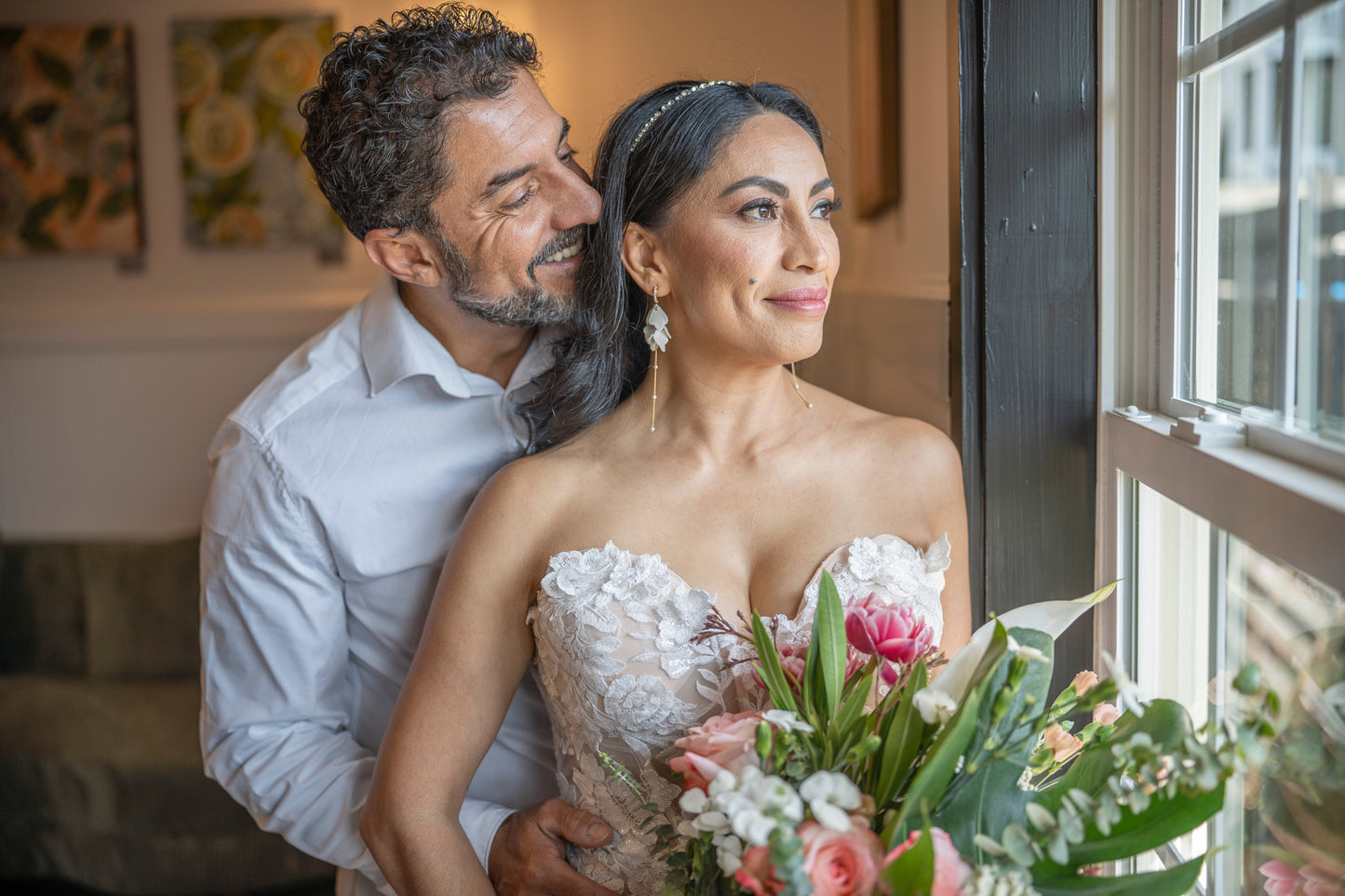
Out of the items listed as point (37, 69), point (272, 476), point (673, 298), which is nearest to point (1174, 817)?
point (673, 298)

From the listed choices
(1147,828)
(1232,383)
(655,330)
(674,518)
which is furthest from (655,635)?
(1232,383)

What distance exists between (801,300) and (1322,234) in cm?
59

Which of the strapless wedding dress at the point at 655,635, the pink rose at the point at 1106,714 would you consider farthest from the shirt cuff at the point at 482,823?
the pink rose at the point at 1106,714

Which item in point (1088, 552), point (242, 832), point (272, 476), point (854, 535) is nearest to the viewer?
point (854, 535)

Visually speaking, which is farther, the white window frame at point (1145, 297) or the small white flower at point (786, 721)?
the white window frame at point (1145, 297)

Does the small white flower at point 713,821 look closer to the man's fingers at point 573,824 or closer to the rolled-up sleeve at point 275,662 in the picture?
the man's fingers at point 573,824

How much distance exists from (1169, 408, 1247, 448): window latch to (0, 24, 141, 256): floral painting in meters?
3.49

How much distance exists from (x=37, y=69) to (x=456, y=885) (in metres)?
3.33

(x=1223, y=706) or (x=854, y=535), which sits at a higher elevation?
(x=854, y=535)

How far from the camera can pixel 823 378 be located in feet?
10.1

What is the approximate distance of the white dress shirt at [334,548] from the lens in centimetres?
163

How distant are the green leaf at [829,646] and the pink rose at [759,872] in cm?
18

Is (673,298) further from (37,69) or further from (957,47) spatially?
(37,69)

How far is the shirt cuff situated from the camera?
4.92 ft
